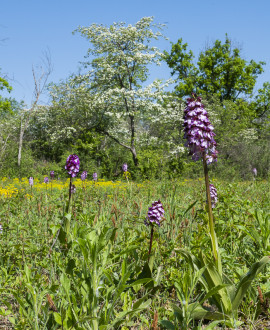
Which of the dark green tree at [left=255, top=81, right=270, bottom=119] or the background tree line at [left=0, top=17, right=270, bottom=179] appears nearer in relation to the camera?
the background tree line at [left=0, top=17, right=270, bottom=179]

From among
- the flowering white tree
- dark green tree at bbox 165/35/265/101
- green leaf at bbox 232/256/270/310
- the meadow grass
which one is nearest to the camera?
the meadow grass

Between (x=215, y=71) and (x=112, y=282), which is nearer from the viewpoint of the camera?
(x=112, y=282)

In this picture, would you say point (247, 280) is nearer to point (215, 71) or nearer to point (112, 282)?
point (112, 282)

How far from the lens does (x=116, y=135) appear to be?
79.2 ft

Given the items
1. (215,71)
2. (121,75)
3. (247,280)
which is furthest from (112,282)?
(215,71)

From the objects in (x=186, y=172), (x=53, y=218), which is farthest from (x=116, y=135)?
(x=53, y=218)

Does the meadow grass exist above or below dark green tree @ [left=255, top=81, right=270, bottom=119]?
below

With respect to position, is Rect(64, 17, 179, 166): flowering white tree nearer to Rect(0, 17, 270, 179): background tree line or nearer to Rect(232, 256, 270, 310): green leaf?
Rect(0, 17, 270, 179): background tree line

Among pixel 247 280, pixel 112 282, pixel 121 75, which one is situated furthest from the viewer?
pixel 121 75

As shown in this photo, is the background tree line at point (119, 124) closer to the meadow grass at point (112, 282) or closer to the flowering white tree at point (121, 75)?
the flowering white tree at point (121, 75)

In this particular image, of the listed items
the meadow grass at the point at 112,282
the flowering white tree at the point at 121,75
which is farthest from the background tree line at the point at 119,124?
the meadow grass at the point at 112,282

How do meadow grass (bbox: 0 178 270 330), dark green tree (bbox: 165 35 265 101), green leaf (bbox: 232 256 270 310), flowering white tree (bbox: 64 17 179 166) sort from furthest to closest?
dark green tree (bbox: 165 35 265 101), flowering white tree (bbox: 64 17 179 166), green leaf (bbox: 232 256 270 310), meadow grass (bbox: 0 178 270 330)

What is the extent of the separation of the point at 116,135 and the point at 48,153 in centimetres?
749

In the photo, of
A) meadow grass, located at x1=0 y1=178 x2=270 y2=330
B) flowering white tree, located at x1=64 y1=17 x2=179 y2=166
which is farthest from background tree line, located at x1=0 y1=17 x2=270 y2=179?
meadow grass, located at x1=0 y1=178 x2=270 y2=330
